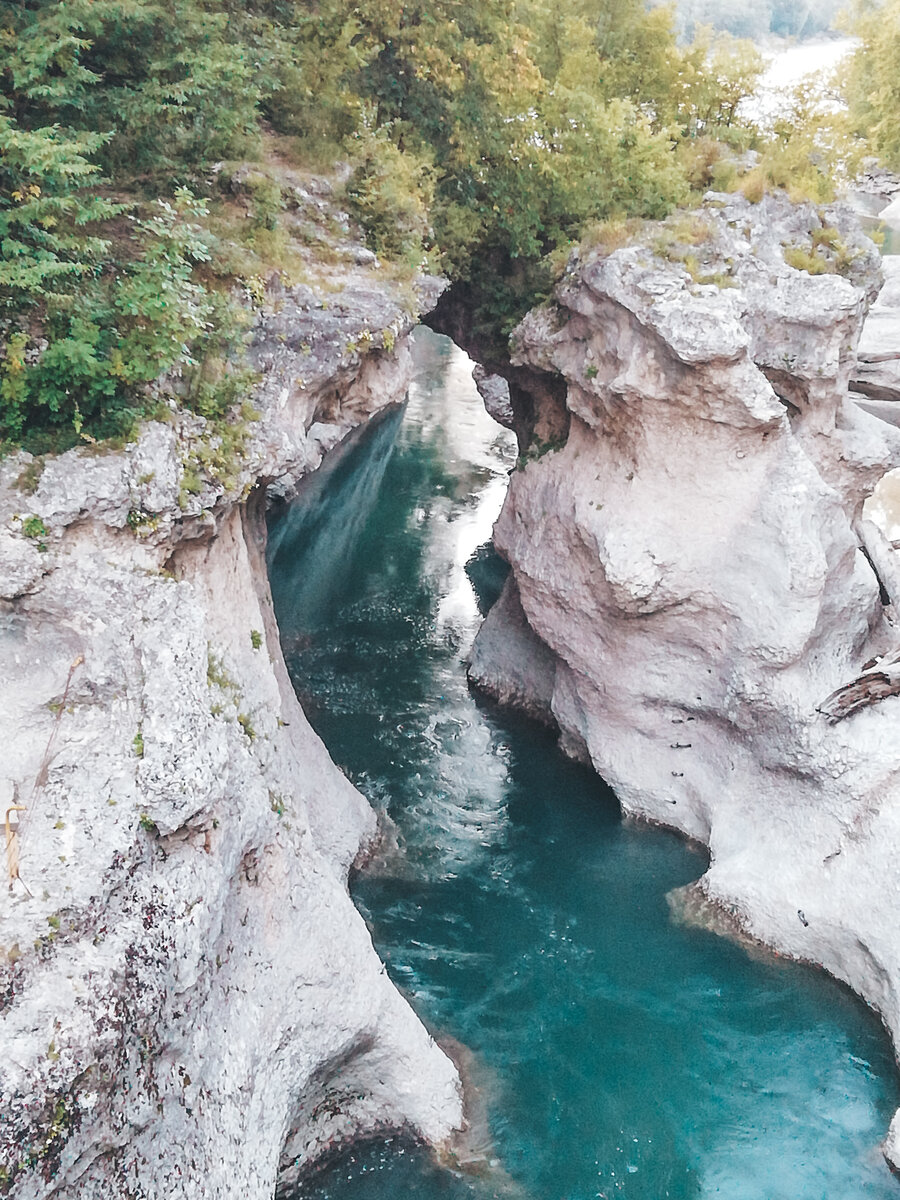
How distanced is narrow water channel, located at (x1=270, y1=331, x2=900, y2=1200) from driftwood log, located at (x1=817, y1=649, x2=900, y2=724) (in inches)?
122

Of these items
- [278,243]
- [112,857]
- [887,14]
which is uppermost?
[887,14]

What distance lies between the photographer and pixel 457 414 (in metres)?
34.9

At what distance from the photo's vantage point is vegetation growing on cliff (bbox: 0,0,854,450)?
6898 mm

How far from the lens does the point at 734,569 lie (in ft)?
41.5

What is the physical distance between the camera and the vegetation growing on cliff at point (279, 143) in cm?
690

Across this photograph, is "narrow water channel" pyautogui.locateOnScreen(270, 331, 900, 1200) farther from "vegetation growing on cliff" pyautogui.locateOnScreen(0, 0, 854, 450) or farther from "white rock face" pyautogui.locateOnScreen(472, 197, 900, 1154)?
"vegetation growing on cliff" pyautogui.locateOnScreen(0, 0, 854, 450)

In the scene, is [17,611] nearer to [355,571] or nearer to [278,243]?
[278,243]

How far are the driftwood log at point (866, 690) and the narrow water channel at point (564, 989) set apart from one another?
3105 mm

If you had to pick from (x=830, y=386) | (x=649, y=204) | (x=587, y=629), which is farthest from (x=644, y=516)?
(x=649, y=204)

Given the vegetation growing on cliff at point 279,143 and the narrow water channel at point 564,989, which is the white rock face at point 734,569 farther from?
the vegetation growing on cliff at point 279,143

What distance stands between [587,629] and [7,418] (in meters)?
→ 9.46

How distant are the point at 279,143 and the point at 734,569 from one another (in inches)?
334

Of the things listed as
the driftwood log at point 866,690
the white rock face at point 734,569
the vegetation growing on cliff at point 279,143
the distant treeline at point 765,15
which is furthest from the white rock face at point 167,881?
the distant treeline at point 765,15

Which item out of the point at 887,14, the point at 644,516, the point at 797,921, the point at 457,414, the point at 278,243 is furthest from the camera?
the point at 887,14
